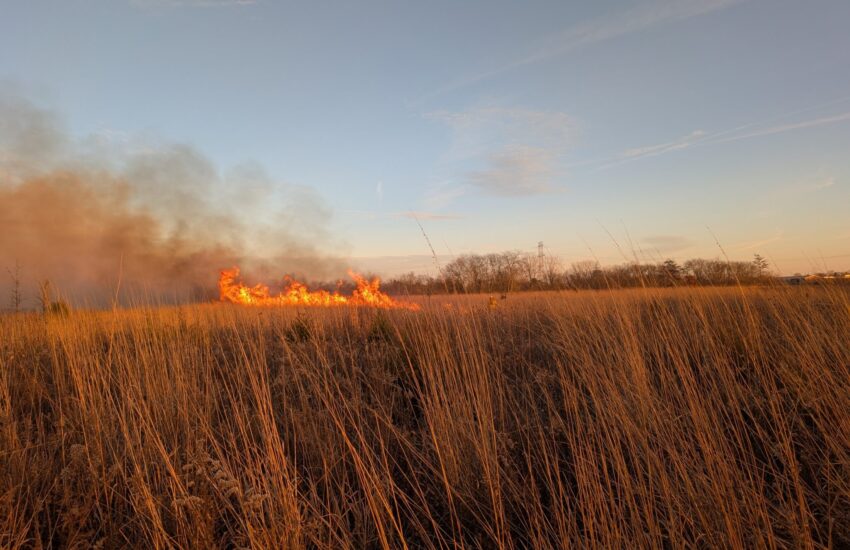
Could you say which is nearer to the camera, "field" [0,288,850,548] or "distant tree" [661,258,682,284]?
"field" [0,288,850,548]

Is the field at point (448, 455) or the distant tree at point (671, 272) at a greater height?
the distant tree at point (671, 272)

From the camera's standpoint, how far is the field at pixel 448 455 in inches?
75.4

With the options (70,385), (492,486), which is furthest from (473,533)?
(70,385)

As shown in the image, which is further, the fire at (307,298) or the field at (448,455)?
the fire at (307,298)

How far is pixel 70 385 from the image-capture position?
169 inches

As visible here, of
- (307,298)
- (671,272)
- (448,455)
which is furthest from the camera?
(307,298)

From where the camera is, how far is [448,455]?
2.54 m

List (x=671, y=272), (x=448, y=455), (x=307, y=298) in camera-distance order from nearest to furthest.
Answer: (x=448, y=455)
(x=671, y=272)
(x=307, y=298)

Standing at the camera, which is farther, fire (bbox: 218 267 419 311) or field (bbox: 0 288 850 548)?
fire (bbox: 218 267 419 311)

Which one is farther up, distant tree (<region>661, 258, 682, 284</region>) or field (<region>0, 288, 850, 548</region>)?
distant tree (<region>661, 258, 682, 284</region>)

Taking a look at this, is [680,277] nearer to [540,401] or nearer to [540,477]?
[540,401]

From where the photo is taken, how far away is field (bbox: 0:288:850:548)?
192 cm

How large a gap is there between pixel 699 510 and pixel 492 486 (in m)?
0.87

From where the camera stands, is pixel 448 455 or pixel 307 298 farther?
pixel 307 298
